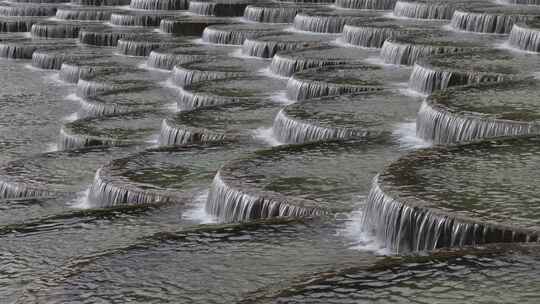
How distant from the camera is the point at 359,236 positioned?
12820 mm

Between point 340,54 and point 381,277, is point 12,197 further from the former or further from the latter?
point 340,54

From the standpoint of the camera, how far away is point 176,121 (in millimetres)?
20438

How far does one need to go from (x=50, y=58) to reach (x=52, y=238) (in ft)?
70.0

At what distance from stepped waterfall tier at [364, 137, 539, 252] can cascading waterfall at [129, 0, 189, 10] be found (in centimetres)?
2925

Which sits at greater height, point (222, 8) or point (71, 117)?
point (222, 8)

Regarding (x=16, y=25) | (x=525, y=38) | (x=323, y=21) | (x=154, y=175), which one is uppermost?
(x=525, y=38)

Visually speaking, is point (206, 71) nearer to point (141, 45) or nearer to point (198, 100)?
point (198, 100)

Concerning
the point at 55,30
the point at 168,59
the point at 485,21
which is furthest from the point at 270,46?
the point at 55,30

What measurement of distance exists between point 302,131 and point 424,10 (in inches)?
596

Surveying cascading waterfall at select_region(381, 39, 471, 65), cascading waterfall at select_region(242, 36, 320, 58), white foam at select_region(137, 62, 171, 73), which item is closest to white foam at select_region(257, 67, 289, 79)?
cascading waterfall at select_region(242, 36, 320, 58)

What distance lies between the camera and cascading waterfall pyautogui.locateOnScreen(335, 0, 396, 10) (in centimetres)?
3609

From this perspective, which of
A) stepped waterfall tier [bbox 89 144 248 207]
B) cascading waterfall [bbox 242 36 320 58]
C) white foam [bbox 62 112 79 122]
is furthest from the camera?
cascading waterfall [bbox 242 36 320 58]

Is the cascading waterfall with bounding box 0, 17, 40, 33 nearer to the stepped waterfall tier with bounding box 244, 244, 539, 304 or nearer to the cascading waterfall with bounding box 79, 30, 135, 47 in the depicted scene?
the cascading waterfall with bounding box 79, 30, 135, 47

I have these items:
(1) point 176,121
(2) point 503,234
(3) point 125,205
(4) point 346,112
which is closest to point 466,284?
(2) point 503,234
